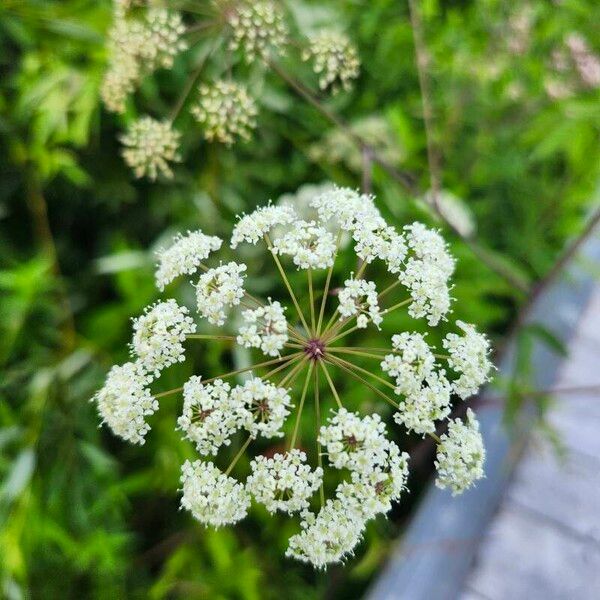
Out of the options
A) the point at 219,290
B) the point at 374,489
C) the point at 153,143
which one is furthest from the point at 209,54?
the point at 374,489

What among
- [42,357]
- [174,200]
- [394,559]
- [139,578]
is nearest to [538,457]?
[394,559]

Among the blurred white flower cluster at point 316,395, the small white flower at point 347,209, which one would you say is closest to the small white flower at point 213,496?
the blurred white flower cluster at point 316,395

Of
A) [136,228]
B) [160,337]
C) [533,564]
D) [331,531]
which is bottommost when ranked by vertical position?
[533,564]

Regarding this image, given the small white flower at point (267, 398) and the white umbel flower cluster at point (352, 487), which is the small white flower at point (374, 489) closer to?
the white umbel flower cluster at point (352, 487)

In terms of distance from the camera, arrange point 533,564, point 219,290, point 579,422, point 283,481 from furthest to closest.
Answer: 1. point 579,422
2. point 533,564
3. point 219,290
4. point 283,481

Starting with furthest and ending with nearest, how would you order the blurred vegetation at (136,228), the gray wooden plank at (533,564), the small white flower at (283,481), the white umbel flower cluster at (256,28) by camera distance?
the gray wooden plank at (533,564), the blurred vegetation at (136,228), the white umbel flower cluster at (256,28), the small white flower at (283,481)

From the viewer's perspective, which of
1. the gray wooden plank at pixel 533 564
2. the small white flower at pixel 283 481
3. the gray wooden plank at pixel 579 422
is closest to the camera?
the small white flower at pixel 283 481

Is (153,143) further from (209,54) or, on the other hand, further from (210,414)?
(210,414)
